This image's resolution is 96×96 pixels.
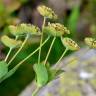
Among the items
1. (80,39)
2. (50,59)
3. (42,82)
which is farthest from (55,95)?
(80,39)

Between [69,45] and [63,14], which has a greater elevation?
[69,45]

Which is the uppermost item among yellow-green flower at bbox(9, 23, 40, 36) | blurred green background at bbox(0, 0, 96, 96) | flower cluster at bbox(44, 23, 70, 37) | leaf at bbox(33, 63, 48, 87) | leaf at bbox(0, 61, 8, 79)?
yellow-green flower at bbox(9, 23, 40, 36)

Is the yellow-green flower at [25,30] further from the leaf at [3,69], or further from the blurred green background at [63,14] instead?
the blurred green background at [63,14]

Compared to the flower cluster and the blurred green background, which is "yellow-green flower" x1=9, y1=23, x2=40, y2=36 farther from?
the blurred green background

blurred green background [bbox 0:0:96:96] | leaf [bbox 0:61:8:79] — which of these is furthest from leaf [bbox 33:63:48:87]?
blurred green background [bbox 0:0:96:96]

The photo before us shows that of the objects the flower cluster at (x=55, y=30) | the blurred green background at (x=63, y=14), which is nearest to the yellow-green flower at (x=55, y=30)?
the flower cluster at (x=55, y=30)

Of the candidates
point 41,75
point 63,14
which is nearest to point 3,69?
point 41,75

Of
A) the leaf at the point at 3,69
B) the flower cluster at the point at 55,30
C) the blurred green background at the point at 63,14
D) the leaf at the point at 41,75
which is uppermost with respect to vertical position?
the flower cluster at the point at 55,30

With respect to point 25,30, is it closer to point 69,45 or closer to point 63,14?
point 69,45
